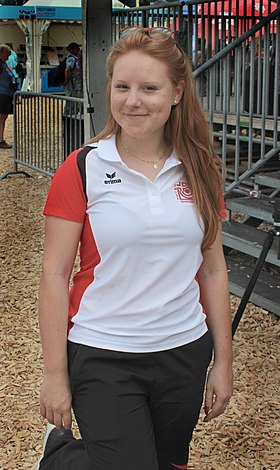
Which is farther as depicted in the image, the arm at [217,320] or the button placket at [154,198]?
the arm at [217,320]

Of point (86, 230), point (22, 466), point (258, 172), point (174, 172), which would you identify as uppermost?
point (174, 172)

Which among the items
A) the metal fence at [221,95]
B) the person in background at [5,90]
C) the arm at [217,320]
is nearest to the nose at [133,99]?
the arm at [217,320]

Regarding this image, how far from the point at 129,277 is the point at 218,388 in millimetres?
515

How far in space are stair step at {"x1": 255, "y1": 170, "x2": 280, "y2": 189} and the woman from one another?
170 inches

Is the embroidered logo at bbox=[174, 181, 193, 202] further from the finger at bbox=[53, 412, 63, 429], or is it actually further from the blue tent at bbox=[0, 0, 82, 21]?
the blue tent at bbox=[0, 0, 82, 21]

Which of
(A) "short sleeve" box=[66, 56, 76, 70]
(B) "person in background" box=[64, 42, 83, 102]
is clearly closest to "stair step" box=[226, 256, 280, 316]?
(B) "person in background" box=[64, 42, 83, 102]

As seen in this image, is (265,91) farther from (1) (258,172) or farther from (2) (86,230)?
(2) (86,230)

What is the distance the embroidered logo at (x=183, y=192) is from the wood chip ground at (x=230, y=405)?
1.77 meters

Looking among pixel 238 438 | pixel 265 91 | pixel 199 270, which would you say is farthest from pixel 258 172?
pixel 199 270

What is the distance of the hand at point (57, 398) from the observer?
2.08m

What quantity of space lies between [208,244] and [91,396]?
1.88ft

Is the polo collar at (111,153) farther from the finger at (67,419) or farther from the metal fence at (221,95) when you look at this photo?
the metal fence at (221,95)

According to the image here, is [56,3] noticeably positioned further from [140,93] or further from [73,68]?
[140,93]

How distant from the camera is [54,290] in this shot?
2.07 meters
